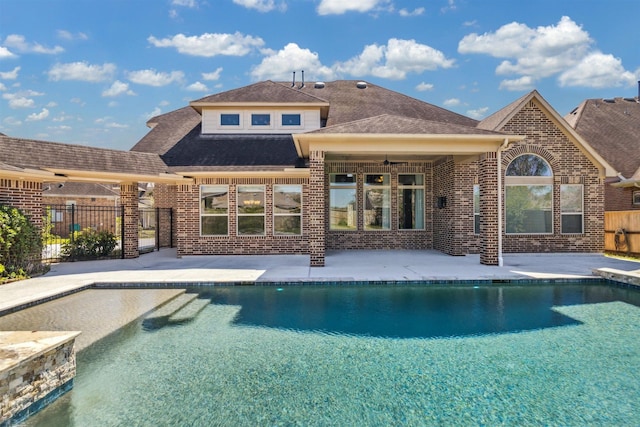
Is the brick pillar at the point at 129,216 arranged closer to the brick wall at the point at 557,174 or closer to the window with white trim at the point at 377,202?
the window with white trim at the point at 377,202

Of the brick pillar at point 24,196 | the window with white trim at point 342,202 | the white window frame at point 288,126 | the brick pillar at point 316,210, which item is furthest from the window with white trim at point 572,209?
the brick pillar at point 24,196

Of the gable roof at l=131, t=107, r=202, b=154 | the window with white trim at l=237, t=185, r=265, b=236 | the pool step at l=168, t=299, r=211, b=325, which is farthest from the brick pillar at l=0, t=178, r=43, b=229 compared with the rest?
the pool step at l=168, t=299, r=211, b=325

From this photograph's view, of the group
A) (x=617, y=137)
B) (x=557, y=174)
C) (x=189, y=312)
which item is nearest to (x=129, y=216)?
(x=189, y=312)

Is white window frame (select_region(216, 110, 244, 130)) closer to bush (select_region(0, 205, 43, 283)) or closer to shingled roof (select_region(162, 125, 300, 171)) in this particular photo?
shingled roof (select_region(162, 125, 300, 171))

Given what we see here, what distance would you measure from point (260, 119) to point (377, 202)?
19.3ft

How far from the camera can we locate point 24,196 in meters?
10.0

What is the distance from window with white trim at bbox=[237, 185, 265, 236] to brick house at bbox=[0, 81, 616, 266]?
36mm

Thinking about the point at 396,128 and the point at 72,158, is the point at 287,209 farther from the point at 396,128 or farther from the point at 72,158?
the point at 72,158

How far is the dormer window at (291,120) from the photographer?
1526 cm

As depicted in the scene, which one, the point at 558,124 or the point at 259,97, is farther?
the point at 259,97

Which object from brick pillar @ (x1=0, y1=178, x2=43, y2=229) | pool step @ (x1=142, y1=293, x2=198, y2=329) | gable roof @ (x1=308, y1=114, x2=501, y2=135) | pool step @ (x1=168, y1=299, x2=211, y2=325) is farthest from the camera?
gable roof @ (x1=308, y1=114, x2=501, y2=135)

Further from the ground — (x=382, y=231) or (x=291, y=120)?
(x=291, y=120)

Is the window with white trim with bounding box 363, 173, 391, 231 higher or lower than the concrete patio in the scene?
higher

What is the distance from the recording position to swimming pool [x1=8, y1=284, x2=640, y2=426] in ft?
11.8
